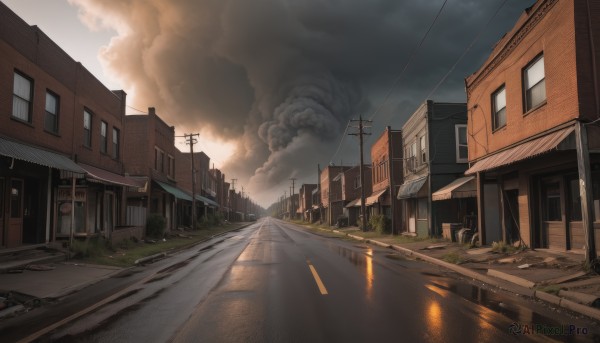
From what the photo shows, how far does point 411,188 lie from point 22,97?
21464mm

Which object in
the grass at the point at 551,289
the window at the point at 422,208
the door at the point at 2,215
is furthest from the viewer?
the window at the point at 422,208

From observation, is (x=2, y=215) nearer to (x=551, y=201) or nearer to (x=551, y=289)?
(x=551, y=289)

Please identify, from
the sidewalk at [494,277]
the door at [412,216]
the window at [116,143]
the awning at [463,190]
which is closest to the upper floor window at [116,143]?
the window at [116,143]

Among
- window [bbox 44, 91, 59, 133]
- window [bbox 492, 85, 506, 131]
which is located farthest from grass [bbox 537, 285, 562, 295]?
window [bbox 44, 91, 59, 133]

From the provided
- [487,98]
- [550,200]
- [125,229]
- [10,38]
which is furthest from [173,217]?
[550,200]

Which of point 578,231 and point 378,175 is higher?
point 378,175

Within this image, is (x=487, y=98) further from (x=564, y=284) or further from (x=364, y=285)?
(x=364, y=285)

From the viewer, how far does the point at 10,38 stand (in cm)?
1395

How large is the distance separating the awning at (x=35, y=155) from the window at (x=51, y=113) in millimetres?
1101

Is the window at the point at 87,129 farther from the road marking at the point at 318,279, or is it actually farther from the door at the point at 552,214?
the door at the point at 552,214

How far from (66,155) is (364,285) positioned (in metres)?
13.7

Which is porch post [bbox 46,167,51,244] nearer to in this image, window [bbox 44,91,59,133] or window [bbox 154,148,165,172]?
window [bbox 44,91,59,133]

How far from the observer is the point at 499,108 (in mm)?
17703

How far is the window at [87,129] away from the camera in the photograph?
65.7 feet
